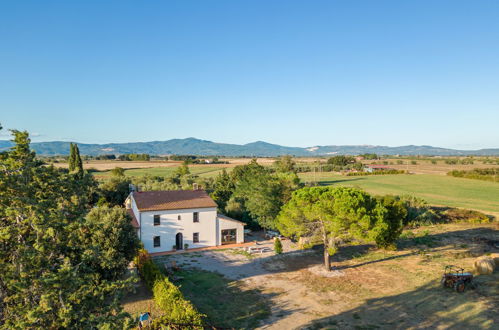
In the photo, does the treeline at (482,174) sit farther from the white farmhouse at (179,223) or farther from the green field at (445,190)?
the white farmhouse at (179,223)

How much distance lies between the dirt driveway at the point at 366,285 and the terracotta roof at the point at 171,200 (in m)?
5.00

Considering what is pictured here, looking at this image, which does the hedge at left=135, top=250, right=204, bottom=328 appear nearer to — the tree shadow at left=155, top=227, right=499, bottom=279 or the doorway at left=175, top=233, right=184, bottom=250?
the tree shadow at left=155, top=227, right=499, bottom=279

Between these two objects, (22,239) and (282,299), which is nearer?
(22,239)

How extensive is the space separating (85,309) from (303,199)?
18635 millimetres

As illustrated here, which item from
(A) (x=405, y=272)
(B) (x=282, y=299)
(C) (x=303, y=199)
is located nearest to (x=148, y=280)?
(B) (x=282, y=299)

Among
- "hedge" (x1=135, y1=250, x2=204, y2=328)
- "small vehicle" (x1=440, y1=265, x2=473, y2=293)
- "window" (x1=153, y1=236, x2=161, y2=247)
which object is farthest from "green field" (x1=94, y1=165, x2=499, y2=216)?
"hedge" (x1=135, y1=250, x2=204, y2=328)

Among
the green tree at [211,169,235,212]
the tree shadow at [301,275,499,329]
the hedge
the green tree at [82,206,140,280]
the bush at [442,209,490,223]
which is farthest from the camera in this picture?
the green tree at [211,169,235,212]

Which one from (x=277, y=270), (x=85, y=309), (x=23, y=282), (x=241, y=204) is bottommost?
(x=277, y=270)

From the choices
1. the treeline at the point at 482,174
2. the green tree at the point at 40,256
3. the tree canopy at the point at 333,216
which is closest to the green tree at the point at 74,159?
the tree canopy at the point at 333,216

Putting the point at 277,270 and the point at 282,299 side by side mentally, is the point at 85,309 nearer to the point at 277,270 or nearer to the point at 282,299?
the point at 282,299

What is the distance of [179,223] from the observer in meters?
32.5

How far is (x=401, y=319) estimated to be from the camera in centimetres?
1762

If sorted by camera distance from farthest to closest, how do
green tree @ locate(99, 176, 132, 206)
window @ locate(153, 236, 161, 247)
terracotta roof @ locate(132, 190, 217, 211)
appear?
green tree @ locate(99, 176, 132, 206), terracotta roof @ locate(132, 190, 217, 211), window @ locate(153, 236, 161, 247)

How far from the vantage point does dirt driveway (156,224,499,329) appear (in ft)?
57.7
